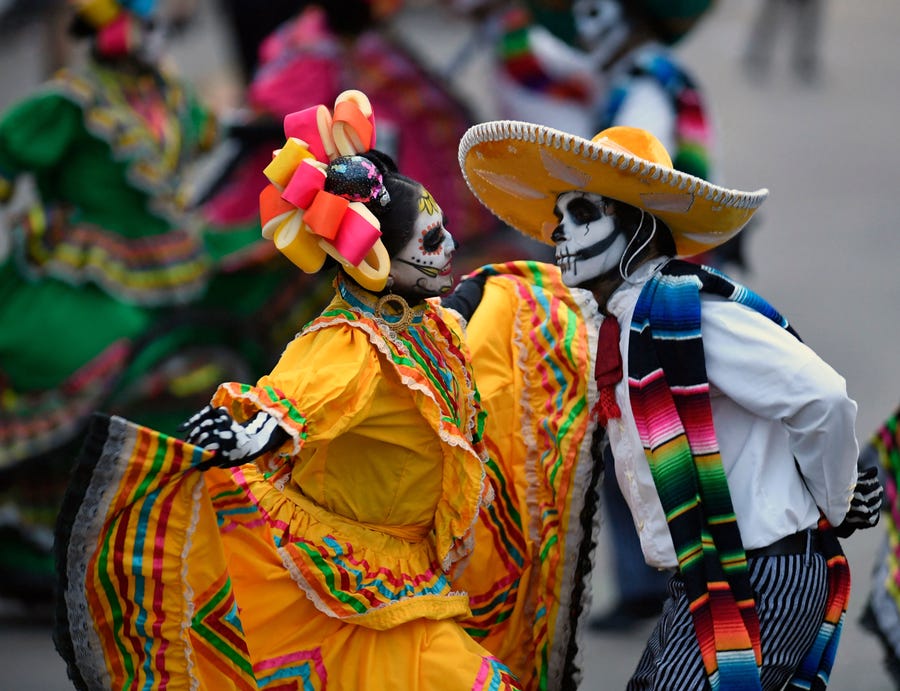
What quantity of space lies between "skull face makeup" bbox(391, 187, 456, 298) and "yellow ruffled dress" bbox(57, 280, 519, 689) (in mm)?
60

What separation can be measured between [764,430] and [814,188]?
30.1 feet

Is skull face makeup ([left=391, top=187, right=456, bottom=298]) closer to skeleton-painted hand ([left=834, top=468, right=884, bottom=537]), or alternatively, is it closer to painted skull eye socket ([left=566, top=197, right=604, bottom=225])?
painted skull eye socket ([left=566, top=197, right=604, bottom=225])

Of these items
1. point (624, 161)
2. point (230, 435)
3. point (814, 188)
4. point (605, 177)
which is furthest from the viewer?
point (814, 188)

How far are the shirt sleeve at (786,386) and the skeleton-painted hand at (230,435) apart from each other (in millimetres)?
858

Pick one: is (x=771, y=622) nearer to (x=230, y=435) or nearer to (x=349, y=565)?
(x=349, y=565)

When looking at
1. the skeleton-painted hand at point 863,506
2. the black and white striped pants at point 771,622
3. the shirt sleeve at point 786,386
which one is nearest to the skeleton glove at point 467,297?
the shirt sleeve at point 786,386

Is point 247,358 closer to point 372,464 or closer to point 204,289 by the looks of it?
point 204,289

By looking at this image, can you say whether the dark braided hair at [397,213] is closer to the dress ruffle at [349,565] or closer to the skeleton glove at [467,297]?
the skeleton glove at [467,297]

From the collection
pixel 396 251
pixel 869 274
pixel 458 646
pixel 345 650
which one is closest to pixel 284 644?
pixel 345 650

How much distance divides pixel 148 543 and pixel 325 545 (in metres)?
0.39

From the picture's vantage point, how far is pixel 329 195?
10.3 ft

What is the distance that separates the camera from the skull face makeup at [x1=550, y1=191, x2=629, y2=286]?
3.23 metres

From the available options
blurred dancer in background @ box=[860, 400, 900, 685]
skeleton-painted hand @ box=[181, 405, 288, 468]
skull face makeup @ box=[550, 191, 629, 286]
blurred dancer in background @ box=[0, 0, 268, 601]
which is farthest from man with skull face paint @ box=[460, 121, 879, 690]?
blurred dancer in background @ box=[0, 0, 268, 601]

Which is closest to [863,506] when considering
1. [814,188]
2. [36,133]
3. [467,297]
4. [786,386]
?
[786,386]
